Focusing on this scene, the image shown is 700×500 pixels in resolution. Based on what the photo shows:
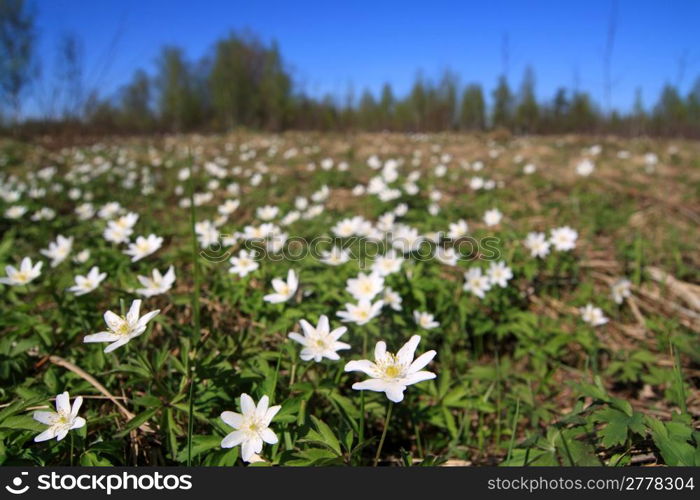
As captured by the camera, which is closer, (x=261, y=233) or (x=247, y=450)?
(x=247, y=450)

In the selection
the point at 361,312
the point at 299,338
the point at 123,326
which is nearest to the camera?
the point at 123,326

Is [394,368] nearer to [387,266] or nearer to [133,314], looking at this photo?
[133,314]

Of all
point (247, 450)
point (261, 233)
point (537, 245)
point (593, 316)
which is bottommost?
point (247, 450)

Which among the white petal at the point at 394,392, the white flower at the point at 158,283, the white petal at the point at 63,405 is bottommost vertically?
the white petal at the point at 63,405

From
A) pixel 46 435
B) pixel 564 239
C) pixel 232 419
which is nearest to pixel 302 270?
pixel 232 419

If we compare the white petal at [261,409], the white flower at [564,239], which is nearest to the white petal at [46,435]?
the white petal at [261,409]

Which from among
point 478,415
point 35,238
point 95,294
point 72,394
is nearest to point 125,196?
point 35,238

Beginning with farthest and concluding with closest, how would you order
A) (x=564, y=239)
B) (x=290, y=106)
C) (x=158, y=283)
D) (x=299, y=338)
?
1. (x=290, y=106)
2. (x=564, y=239)
3. (x=158, y=283)
4. (x=299, y=338)

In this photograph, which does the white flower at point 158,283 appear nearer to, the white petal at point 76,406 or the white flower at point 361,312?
the white petal at point 76,406

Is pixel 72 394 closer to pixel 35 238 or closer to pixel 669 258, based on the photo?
pixel 35 238
